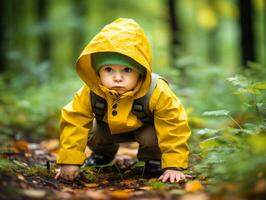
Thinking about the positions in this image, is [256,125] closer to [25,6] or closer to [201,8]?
[201,8]

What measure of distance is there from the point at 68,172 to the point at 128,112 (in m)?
0.64

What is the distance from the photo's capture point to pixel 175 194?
2.59 metres

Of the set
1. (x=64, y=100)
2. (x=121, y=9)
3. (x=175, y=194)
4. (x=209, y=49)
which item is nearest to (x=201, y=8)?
(x=121, y=9)

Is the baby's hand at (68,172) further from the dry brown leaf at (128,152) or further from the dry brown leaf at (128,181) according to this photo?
the dry brown leaf at (128,152)

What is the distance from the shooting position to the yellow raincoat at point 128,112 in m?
3.39

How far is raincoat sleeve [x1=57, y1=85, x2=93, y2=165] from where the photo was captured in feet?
11.2

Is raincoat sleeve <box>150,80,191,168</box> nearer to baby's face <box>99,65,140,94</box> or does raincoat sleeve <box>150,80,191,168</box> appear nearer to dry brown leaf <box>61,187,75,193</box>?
baby's face <box>99,65,140,94</box>

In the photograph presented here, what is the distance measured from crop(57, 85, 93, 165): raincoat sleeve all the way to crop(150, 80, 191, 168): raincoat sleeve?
540 millimetres

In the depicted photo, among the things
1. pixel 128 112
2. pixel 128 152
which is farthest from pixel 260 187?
pixel 128 152

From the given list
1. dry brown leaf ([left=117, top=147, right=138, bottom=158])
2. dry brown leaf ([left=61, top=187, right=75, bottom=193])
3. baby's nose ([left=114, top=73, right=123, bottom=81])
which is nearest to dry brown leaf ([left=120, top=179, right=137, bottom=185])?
dry brown leaf ([left=61, top=187, right=75, bottom=193])

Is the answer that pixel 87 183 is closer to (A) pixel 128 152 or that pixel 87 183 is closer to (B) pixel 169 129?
(B) pixel 169 129

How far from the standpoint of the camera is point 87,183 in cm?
336

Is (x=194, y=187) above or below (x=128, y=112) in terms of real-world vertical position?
below

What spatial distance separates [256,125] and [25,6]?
16.3 meters
